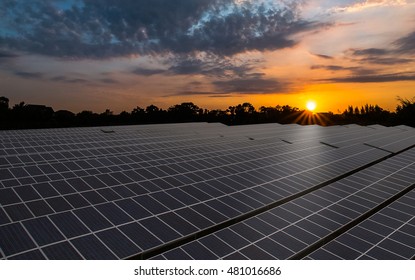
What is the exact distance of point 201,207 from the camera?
1603 centimetres

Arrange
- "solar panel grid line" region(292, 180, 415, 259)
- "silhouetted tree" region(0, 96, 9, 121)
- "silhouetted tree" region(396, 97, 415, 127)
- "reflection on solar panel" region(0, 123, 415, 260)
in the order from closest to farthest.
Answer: "reflection on solar panel" region(0, 123, 415, 260)
"solar panel grid line" region(292, 180, 415, 259)
"silhouetted tree" region(0, 96, 9, 121)
"silhouetted tree" region(396, 97, 415, 127)

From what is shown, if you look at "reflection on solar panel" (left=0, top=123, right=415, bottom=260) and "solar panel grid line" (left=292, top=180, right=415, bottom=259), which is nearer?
"reflection on solar panel" (left=0, top=123, right=415, bottom=260)

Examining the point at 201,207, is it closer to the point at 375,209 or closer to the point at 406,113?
the point at 375,209

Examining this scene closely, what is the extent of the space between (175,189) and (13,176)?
30.4 feet

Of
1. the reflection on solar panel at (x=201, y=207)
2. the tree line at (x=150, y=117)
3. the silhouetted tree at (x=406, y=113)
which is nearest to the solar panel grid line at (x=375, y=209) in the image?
the reflection on solar panel at (x=201, y=207)

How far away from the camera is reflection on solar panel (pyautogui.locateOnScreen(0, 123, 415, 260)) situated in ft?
40.9

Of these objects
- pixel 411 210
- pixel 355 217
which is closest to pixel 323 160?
pixel 411 210

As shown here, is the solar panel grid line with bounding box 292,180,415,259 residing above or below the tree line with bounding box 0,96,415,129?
below

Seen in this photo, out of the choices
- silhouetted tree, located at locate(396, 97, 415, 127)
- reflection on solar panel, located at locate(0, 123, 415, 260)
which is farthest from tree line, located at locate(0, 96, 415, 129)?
reflection on solar panel, located at locate(0, 123, 415, 260)

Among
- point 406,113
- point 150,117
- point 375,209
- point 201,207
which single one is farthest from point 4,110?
point 406,113

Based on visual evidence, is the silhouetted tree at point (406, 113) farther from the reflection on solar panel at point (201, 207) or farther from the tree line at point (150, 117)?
the reflection on solar panel at point (201, 207)

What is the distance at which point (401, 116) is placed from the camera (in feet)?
429

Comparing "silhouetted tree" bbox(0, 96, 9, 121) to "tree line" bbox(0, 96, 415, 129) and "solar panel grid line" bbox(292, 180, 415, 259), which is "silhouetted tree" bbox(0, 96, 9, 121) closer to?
"tree line" bbox(0, 96, 415, 129)
